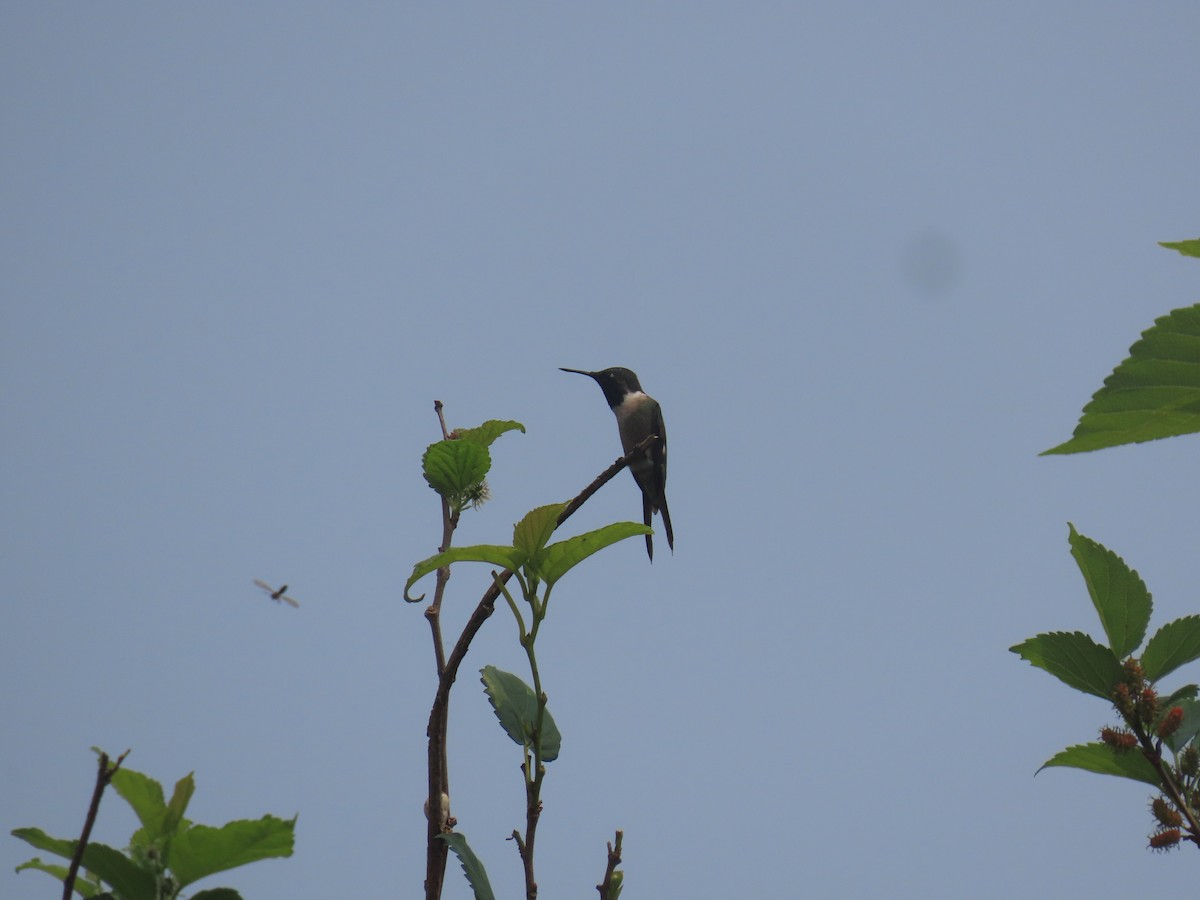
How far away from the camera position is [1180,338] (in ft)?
5.70

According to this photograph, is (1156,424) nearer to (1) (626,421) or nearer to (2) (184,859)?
(2) (184,859)

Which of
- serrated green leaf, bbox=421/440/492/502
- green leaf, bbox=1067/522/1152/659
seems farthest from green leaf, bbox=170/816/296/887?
green leaf, bbox=1067/522/1152/659

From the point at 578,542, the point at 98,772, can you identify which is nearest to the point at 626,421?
the point at 578,542

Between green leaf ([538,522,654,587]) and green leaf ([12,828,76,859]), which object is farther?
green leaf ([538,522,654,587])

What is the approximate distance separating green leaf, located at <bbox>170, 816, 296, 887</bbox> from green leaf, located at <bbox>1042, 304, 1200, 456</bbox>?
1.45 metres

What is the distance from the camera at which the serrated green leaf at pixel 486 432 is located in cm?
303

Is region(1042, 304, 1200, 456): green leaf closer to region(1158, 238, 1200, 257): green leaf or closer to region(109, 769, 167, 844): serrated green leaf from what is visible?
region(1158, 238, 1200, 257): green leaf

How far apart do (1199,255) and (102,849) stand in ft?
6.77

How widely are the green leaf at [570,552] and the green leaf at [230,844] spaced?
0.79m

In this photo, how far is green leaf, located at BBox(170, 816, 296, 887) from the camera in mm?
1918

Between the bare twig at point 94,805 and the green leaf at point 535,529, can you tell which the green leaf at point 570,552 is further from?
the bare twig at point 94,805

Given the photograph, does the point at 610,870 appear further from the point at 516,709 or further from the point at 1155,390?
the point at 1155,390

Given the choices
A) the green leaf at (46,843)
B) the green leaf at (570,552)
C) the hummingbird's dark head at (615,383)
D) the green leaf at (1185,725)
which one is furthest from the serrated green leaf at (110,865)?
the hummingbird's dark head at (615,383)

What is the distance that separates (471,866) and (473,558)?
25.2 inches
